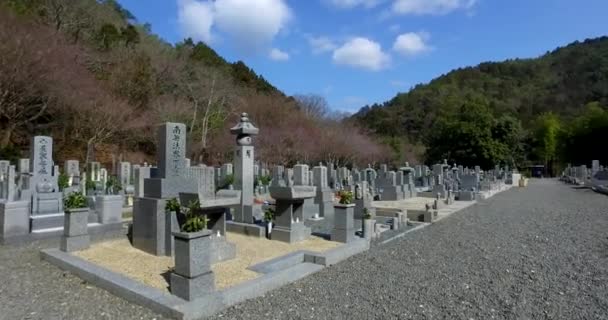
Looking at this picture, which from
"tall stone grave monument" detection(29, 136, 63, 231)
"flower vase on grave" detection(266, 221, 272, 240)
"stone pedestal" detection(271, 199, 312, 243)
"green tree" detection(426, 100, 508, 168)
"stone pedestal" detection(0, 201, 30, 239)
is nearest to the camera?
"stone pedestal" detection(0, 201, 30, 239)

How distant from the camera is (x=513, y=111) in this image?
64.2m

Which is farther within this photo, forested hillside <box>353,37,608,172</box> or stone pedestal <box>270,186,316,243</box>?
forested hillside <box>353,37,608,172</box>

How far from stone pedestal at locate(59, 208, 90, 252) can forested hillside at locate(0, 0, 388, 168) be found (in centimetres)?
1483

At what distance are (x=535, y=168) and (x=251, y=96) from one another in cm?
4438

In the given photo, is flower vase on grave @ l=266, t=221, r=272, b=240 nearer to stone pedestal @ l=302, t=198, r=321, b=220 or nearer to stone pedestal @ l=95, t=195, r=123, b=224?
stone pedestal @ l=302, t=198, r=321, b=220

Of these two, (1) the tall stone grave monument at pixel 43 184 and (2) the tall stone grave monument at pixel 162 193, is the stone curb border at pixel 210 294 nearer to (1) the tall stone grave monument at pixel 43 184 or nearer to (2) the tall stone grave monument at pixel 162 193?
(2) the tall stone grave monument at pixel 162 193

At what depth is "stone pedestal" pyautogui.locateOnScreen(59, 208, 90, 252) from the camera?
19.6ft

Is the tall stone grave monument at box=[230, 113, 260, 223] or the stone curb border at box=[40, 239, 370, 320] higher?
Result: the tall stone grave monument at box=[230, 113, 260, 223]

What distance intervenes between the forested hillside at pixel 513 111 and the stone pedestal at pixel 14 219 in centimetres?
4301

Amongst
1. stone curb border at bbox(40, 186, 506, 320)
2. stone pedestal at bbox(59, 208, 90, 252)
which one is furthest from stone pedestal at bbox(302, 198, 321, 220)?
stone pedestal at bbox(59, 208, 90, 252)

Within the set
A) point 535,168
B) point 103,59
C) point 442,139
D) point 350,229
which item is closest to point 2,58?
point 103,59

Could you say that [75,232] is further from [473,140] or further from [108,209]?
[473,140]

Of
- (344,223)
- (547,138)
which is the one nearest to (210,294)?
(344,223)

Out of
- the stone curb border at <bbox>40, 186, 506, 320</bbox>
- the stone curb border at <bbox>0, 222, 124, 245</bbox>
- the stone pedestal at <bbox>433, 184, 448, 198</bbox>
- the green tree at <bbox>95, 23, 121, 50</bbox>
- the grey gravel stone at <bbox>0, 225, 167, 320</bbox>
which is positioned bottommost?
the grey gravel stone at <bbox>0, 225, 167, 320</bbox>
